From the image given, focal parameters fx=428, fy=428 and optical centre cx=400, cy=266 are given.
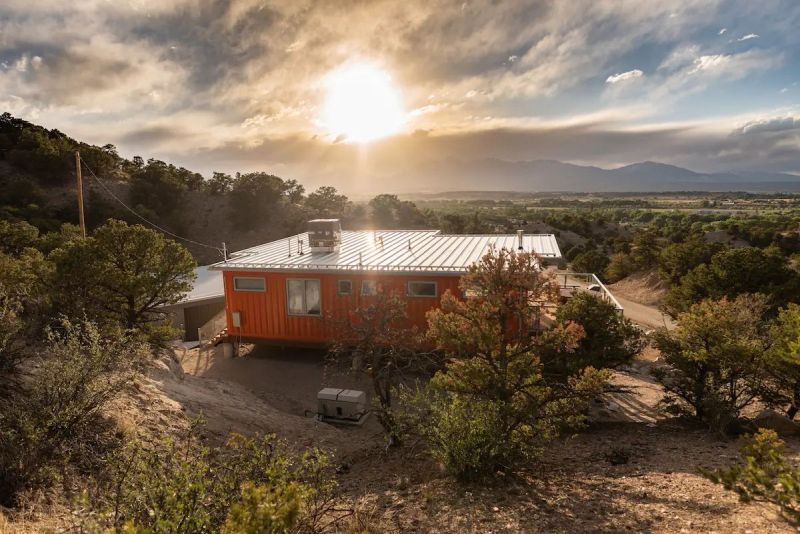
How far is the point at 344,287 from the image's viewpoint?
1395 centimetres

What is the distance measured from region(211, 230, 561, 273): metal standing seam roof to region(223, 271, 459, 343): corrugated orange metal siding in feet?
0.96

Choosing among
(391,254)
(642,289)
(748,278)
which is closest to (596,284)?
(748,278)

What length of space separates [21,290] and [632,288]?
32.4 meters

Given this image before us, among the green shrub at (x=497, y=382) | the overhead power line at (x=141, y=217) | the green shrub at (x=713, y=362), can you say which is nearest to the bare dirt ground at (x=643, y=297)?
the green shrub at (x=713, y=362)

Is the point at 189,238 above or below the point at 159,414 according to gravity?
above

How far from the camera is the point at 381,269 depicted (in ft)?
43.9

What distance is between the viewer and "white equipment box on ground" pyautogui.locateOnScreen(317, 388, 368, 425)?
34.8 ft

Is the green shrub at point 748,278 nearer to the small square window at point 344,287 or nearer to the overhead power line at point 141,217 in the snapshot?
the small square window at point 344,287

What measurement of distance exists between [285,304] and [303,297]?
0.71 m

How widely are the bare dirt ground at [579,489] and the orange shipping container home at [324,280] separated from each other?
14.6ft

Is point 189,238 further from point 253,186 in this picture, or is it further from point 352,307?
point 352,307

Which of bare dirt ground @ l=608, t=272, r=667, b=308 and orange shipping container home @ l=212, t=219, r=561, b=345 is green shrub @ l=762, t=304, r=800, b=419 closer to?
orange shipping container home @ l=212, t=219, r=561, b=345

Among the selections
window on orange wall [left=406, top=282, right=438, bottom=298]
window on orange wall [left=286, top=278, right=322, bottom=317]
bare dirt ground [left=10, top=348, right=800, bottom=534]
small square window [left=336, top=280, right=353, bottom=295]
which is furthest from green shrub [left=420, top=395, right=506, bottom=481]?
window on orange wall [left=286, top=278, right=322, bottom=317]

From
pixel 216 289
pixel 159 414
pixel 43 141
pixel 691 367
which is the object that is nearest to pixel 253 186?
pixel 43 141
